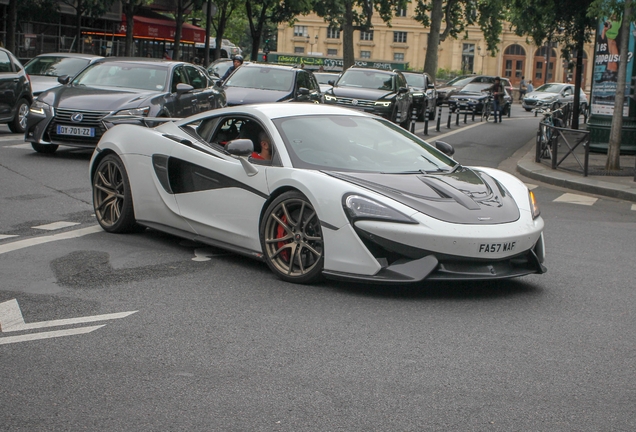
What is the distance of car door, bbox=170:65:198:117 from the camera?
1486 centimetres

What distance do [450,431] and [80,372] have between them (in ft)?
5.99

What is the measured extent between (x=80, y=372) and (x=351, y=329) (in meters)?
1.61

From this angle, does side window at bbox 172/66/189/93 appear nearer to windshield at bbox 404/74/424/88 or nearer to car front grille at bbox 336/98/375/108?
car front grille at bbox 336/98/375/108

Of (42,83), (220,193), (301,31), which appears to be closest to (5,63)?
(42,83)

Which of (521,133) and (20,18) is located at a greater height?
(20,18)

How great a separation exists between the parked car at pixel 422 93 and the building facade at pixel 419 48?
246 ft

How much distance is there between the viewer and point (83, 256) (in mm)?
7242

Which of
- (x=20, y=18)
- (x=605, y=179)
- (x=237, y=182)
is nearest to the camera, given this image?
(x=237, y=182)

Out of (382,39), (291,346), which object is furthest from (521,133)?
(382,39)

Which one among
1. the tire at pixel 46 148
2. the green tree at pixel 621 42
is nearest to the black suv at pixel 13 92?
the tire at pixel 46 148

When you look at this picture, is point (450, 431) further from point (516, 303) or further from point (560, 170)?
point (560, 170)

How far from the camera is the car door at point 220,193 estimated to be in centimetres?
672

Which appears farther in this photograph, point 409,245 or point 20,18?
point 20,18

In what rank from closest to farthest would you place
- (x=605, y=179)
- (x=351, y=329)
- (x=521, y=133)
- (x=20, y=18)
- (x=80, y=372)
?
(x=80, y=372) < (x=351, y=329) < (x=605, y=179) < (x=521, y=133) < (x=20, y=18)
